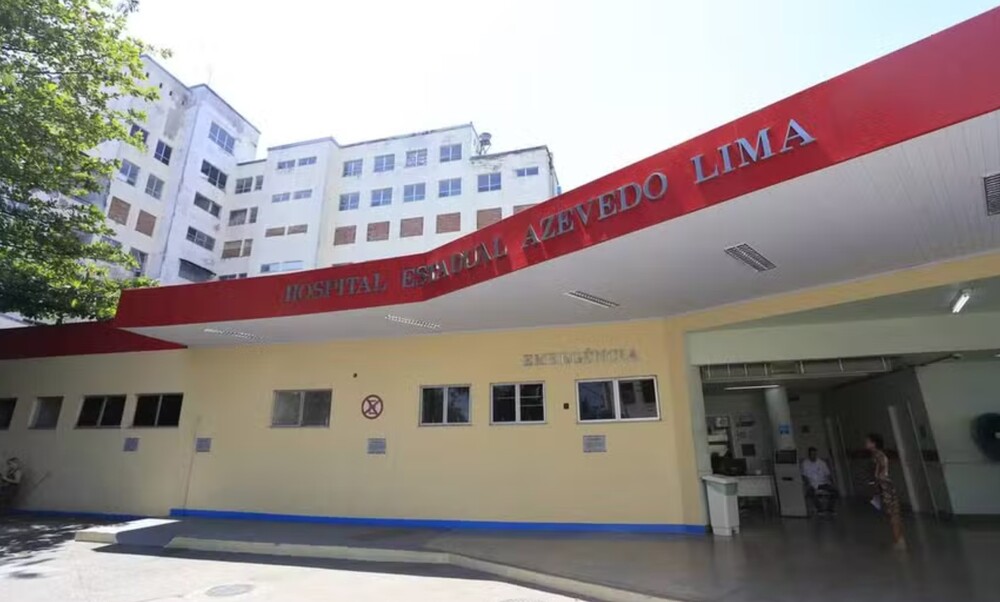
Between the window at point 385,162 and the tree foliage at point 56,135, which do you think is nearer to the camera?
the tree foliage at point 56,135

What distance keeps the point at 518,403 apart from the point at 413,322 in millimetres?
2491

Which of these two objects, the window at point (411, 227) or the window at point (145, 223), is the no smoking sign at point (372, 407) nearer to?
the window at point (411, 227)

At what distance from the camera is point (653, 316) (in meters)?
8.82

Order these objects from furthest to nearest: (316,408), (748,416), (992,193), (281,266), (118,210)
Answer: (281,266)
(118,210)
(748,416)
(316,408)
(992,193)

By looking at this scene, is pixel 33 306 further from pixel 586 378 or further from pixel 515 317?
pixel 586 378

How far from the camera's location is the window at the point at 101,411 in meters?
11.4

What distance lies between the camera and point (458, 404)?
9555 mm

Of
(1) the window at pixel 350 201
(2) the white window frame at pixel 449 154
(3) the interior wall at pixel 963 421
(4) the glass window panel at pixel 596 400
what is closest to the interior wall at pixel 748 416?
(3) the interior wall at pixel 963 421

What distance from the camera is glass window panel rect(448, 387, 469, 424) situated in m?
9.46

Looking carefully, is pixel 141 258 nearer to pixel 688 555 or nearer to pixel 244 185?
pixel 244 185

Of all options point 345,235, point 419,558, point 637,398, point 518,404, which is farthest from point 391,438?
point 345,235

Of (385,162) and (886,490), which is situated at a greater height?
(385,162)

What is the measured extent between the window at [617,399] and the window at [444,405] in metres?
2.22

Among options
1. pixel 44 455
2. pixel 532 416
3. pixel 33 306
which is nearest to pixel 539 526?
pixel 532 416
